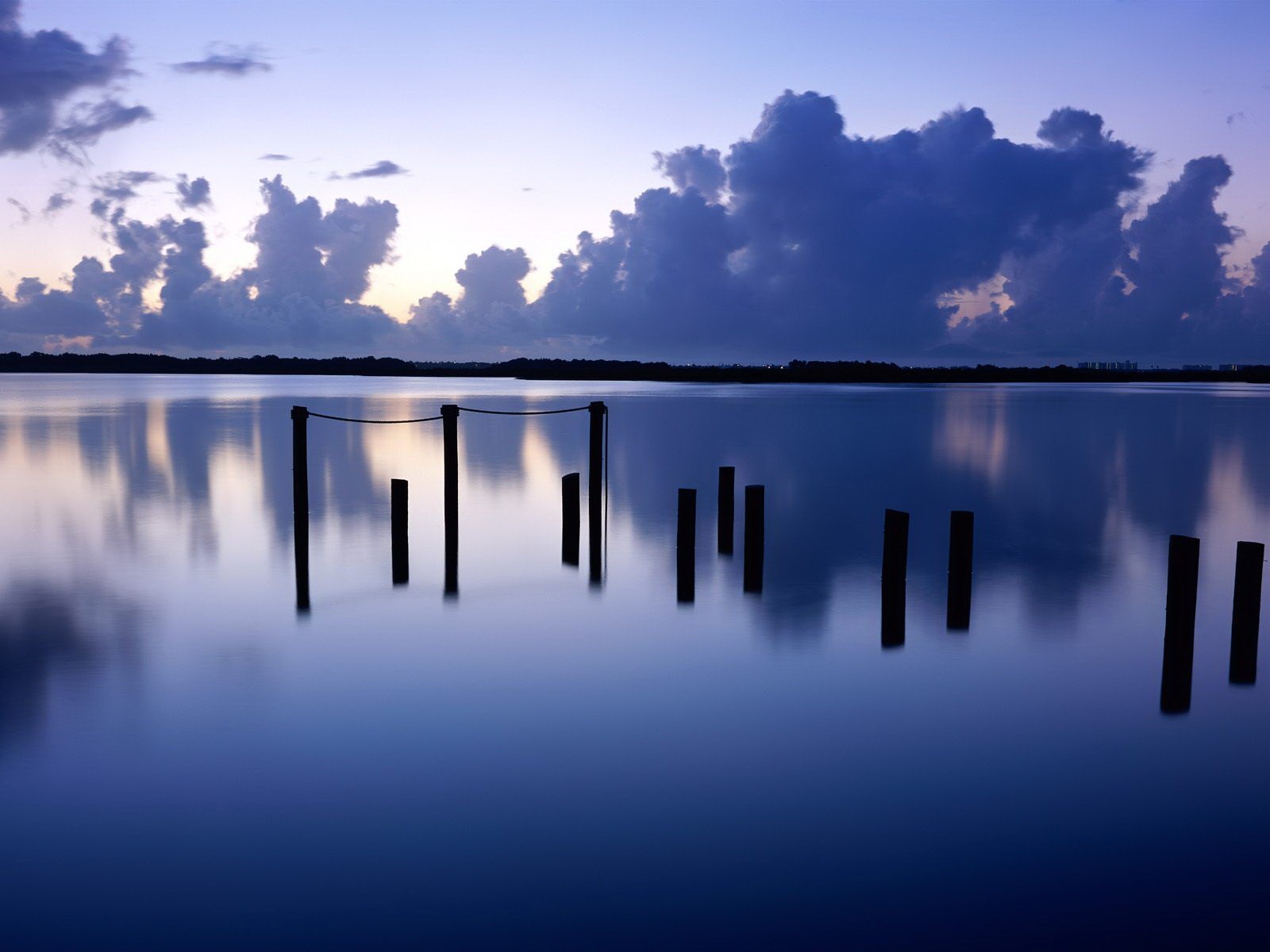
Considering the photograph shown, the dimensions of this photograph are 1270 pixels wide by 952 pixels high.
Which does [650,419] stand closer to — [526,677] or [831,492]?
[831,492]

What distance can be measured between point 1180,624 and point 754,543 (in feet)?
19.8

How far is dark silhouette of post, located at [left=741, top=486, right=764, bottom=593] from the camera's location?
13641mm

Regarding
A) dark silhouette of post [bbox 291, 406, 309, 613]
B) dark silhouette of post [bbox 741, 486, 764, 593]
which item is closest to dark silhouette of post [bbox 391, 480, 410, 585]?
dark silhouette of post [bbox 291, 406, 309, 613]

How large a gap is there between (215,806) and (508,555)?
10.2m

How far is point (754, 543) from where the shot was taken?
13.8 m

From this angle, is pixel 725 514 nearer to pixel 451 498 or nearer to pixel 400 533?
pixel 451 498

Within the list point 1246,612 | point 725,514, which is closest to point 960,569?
point 1246,612

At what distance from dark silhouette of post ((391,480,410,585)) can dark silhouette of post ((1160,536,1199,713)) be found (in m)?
8.83

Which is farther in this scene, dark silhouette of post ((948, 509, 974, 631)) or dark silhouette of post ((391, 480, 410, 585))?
→ dark silhouette of post ((391, 480, 410, 585))

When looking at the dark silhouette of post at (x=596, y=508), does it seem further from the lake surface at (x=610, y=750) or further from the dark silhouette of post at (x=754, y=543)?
the dark silhouette of post at (x=754, y=543)

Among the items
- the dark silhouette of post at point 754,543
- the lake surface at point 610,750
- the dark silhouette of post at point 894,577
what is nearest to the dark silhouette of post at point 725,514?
the lake surface at point 610,750

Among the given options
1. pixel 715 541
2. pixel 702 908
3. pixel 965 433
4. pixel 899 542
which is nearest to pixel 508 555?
pixel 715 541

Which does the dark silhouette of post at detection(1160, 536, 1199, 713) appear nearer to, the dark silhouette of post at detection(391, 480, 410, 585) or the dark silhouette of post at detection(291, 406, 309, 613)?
the dark silhouette of post at detection(391, 480, 410, 585)

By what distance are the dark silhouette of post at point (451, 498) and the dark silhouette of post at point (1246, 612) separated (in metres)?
9.06
